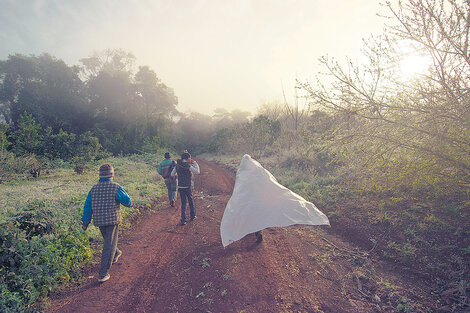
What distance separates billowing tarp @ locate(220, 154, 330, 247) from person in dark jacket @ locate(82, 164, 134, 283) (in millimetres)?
1846

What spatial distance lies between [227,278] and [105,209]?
7.52 feet

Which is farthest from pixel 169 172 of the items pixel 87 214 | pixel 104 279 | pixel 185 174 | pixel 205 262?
pixel 104 279

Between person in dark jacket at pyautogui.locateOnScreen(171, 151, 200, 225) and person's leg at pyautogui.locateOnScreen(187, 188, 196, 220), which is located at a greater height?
person in dark jacket at pyautogui.locateOnScreen(171, 151, 200, 225)

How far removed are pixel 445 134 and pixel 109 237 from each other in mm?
5973

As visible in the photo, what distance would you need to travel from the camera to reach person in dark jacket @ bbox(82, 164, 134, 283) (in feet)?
13.4

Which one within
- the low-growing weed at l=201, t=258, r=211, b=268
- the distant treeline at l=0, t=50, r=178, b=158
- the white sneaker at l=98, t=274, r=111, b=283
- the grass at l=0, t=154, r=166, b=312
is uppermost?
the distant treeline at l=0, t=50, r=178, b=158

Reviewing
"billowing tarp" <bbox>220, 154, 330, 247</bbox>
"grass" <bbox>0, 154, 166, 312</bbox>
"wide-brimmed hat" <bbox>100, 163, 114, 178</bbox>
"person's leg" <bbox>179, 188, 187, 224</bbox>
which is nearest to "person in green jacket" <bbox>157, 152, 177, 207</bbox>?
"person's leg" <bbox>179, 188, 187, 224</bbox>

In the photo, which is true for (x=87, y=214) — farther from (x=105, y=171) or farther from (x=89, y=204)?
(x=105, y=171)

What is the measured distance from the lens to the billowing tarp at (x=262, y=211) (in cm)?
436

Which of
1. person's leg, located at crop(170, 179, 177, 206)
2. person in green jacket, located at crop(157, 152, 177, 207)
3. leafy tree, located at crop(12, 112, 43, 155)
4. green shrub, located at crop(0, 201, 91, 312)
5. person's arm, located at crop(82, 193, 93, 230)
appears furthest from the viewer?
leafy tree, located at crop(12, 112, 43, 155)

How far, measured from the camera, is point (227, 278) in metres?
3.94

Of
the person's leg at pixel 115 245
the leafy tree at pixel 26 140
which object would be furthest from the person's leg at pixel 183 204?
the leafy tree at pixel 26 140

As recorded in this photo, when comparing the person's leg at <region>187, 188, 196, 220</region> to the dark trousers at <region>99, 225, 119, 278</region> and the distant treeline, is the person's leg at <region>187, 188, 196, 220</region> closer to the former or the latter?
the dark trousers at <region>99, 225, 119, 278</region>

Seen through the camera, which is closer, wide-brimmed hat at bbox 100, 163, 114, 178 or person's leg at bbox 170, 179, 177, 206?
wide-brimmed hat at bbox 100, 163, 114, 178
